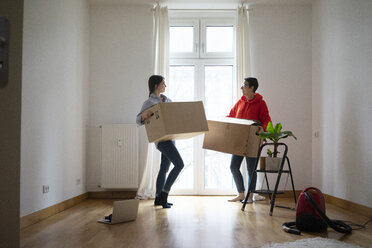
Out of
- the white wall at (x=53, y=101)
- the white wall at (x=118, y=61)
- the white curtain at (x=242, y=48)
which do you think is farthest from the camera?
the white wall at (x=118, y=61)

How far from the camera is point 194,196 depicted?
416cm

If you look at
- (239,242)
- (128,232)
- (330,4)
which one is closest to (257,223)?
(239,242)

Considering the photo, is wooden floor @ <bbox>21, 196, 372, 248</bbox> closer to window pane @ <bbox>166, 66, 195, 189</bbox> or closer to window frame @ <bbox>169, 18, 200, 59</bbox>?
window pane @ <bbox>166, 66, 195, 189</bbox>

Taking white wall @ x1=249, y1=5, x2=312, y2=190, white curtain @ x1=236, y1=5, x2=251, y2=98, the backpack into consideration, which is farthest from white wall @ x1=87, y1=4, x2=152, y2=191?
the backpack

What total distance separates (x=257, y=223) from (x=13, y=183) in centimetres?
214

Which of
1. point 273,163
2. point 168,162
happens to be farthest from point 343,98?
point 168,162

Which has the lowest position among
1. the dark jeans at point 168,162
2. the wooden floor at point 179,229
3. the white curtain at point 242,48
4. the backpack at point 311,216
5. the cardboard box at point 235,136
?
the wooden floor at point 179,229

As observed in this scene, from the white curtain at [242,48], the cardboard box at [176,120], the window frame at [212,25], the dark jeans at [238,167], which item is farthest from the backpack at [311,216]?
the window frame at [212,25]

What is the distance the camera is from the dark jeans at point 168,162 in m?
3.26

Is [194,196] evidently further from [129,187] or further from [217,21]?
[217,21]

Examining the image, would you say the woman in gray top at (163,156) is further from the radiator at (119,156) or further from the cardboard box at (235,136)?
the radiator at (119,156)

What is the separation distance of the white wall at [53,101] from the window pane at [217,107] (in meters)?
1.47

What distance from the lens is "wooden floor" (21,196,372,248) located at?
2.04 m

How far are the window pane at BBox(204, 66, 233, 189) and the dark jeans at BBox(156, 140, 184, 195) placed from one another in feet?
3.24
